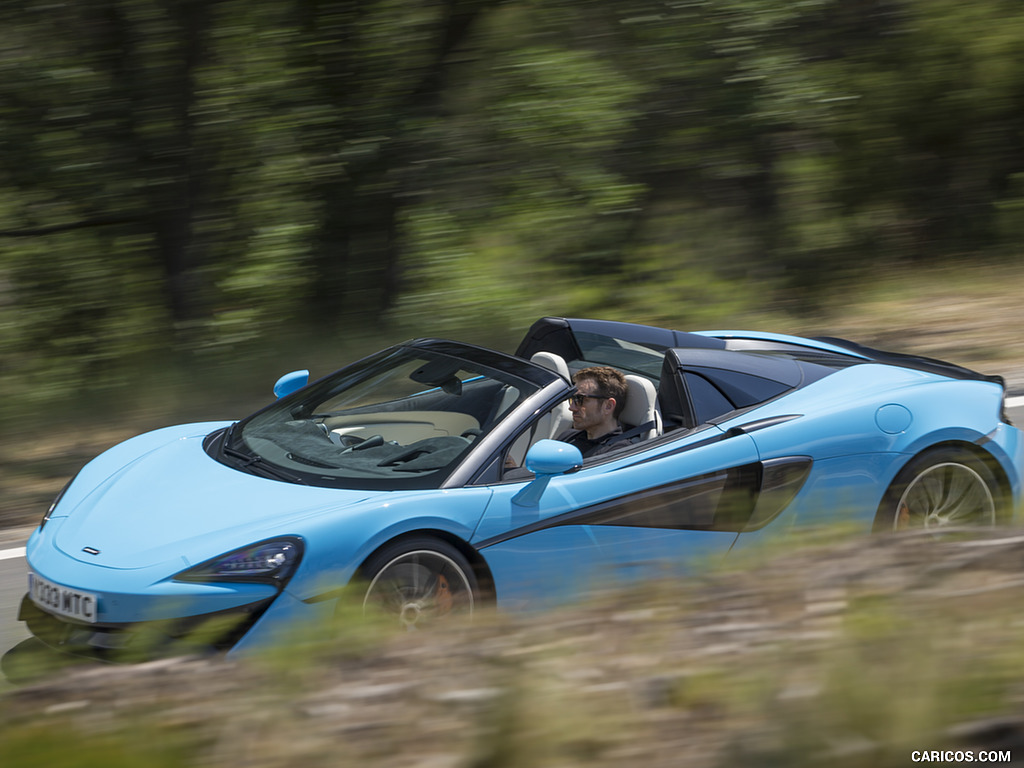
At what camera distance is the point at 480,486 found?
4117 mm

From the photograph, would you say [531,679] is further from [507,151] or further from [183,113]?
[507,151]

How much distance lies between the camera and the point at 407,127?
9773mm

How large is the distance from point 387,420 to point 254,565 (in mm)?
1629

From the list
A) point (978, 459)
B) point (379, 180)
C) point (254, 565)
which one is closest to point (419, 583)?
point (254, 565)

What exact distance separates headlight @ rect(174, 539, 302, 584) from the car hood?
0.13ft

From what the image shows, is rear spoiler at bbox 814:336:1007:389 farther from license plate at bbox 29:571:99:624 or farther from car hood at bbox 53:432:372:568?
license plate at bbox 29:571:99:624

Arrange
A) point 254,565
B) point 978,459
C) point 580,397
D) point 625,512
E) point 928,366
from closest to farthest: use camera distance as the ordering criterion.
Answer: point 254,565 < point 625,512 < point 580,397 < point 978,459 < point 928,366

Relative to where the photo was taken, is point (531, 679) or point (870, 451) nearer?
point (531, 679)

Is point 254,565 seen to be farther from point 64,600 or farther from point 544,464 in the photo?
point 544,464

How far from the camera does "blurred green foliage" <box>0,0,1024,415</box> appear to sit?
8.85 meters

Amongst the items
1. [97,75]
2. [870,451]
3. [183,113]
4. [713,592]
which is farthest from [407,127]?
[713,592]

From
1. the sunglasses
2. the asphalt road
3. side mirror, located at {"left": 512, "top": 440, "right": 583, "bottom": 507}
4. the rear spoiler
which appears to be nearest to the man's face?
the sunglasses

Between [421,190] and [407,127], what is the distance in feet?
1.94

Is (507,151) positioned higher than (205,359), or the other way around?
(507,151)
